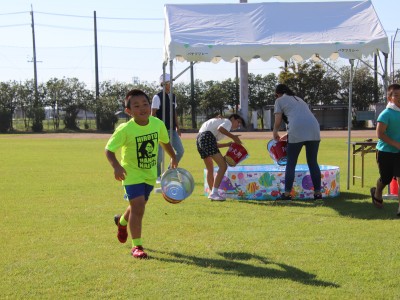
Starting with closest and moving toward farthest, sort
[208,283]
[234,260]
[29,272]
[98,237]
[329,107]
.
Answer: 1. [208,283]
2. [29,272]
3. [234,260]
4. [98,237]
5. [329,107]

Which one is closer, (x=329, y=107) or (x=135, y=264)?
(x=135, y=264)

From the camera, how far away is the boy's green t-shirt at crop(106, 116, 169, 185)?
21.2 feet

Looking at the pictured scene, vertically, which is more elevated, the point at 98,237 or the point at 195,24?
the point at 195,24

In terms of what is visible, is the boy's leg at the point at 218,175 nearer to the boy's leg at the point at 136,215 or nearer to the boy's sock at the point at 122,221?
the boy's sock at the point at 122,221

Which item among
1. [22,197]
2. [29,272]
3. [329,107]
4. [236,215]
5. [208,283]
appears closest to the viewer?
[208,283]

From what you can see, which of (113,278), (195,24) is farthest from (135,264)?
(195,24)

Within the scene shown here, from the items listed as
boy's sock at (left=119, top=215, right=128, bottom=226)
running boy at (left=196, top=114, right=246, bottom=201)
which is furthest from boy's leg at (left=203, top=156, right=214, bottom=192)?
boy's sock at (left=119, top=215, right=128, bottom=226)

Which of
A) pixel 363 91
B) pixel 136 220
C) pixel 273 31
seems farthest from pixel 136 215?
pixel 363 91

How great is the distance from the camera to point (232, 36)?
10.9 meters

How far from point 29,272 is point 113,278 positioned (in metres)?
0.86

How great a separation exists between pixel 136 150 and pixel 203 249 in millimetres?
1315

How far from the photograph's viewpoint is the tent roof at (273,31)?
10398mm

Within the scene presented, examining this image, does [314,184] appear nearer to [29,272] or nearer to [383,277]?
[383,277]

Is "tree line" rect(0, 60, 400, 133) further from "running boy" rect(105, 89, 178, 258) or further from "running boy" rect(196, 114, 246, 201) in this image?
"running boy" rect(105, 89, 178, 258)
